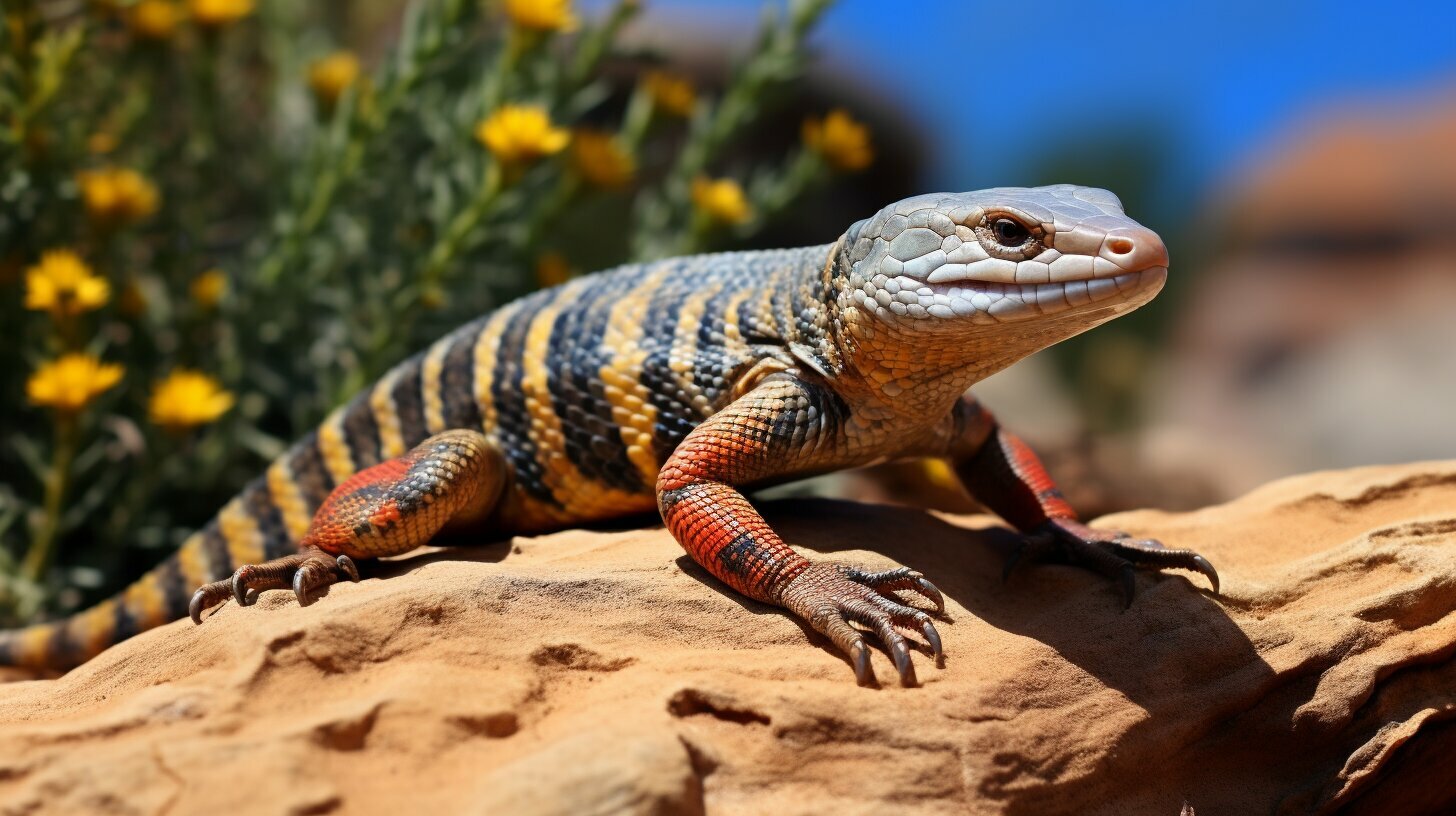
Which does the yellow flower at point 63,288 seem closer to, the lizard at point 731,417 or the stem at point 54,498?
the stem at point 54,498

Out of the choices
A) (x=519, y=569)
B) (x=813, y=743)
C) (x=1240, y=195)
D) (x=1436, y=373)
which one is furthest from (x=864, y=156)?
(x=1240, y=195)

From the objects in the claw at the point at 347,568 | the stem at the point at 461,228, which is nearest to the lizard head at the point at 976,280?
the claw at the point at 347,568

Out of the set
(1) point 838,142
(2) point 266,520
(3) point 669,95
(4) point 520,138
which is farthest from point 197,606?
(1) point 838,142

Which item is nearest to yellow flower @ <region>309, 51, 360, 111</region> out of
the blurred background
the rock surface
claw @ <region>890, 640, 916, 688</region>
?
the blurred background

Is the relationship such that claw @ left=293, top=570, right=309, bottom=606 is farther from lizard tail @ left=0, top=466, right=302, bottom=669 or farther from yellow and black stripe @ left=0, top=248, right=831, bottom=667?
lizard tail @ left=0, top=466, right=302, bottom=669

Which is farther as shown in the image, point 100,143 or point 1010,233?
point 100,143

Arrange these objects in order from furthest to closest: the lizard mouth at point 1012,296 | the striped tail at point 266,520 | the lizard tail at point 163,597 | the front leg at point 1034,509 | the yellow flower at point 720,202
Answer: the yellow flower at point 720,202
the lizard tail at point 163,597
the striped tail at point 266,520
the front leg at point 1034,509
the lizard mouth at point 1012,296

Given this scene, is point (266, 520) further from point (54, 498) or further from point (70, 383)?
point (54, 498)

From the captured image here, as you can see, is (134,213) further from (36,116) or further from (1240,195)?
(1240,195)
